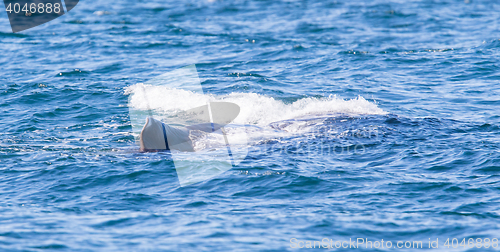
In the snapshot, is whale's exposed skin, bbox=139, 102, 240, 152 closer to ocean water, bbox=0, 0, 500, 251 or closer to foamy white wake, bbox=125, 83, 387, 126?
ocean water, bbox=0, 0, 500, 251

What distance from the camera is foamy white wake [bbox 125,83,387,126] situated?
46.5ft

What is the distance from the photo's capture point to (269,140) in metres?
11.9

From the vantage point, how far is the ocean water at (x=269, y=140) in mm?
7973

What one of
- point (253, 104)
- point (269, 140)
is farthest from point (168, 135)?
point (253, 104)

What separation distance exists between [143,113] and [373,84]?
7.84m

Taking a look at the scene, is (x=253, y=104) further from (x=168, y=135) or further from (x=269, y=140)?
(x=168, y=135)

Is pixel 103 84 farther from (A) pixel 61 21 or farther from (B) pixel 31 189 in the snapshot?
(A) pixel 61 21

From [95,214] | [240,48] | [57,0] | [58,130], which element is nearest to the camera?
[95,214]

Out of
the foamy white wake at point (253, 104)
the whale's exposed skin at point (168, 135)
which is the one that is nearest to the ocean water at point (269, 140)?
the foamy white wake at point (253, 104)

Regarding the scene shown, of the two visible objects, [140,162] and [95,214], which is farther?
[140,162]

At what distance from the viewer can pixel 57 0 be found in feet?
126

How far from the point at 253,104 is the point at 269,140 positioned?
11.8 feet

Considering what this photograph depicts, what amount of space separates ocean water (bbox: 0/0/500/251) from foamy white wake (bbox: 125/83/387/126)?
0.31 ft

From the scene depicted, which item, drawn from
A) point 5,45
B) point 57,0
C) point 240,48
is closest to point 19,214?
point 240,48
